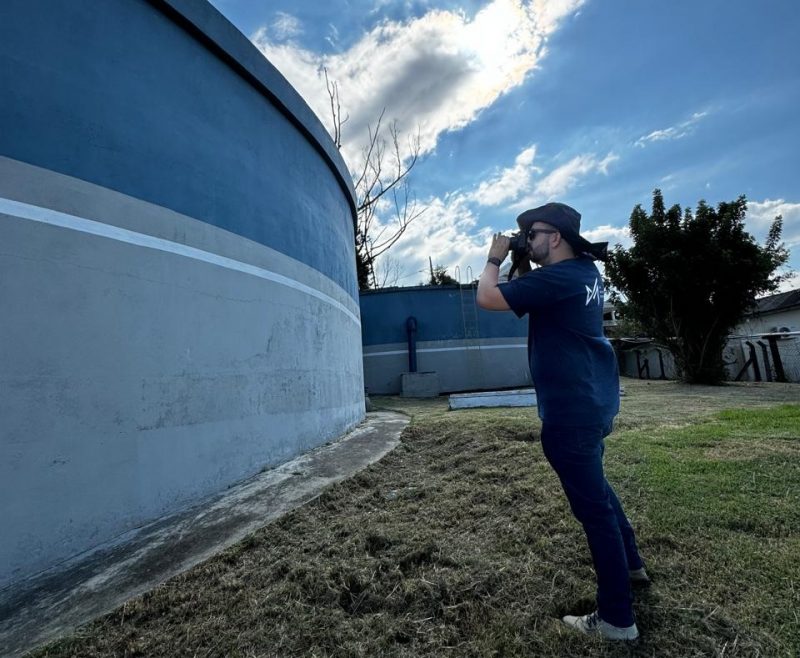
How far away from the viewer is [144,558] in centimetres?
253

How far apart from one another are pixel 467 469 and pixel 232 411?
226cm

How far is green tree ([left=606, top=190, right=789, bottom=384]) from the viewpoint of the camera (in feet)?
40.1

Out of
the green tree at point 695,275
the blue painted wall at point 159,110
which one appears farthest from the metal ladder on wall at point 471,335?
the blue painted wall at point 159,110

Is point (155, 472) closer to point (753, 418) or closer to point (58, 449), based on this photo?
point (58, 449)

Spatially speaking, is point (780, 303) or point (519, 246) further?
point (780, 303)

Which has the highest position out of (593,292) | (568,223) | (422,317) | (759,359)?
(422,317)

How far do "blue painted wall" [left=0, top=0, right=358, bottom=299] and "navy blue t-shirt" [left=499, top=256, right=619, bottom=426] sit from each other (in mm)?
3152

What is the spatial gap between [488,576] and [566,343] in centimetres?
123

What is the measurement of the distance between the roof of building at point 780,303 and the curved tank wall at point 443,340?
12.6 meters

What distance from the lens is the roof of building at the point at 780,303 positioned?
19734 mm

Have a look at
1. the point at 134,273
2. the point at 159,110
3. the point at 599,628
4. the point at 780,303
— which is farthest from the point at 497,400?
the point at 780,303

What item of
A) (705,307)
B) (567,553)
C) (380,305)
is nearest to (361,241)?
(380,305)

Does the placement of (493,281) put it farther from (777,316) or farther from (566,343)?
(777,316)

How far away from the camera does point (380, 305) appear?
15.9 m
